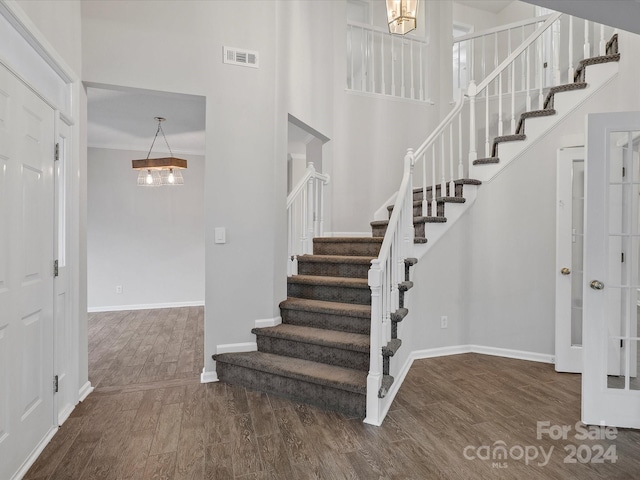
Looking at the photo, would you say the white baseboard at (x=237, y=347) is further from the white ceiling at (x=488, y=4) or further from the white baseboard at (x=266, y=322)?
the white ceiling at (x=488, y=4)

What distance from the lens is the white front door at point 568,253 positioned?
11.0 feet

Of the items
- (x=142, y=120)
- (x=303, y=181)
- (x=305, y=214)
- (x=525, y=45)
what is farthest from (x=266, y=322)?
(x=525, y=45)

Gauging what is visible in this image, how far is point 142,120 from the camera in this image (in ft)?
15.7

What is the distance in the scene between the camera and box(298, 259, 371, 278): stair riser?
11.9 feet

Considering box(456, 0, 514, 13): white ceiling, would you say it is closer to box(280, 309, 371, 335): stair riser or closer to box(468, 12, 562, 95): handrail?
box(468, 12, 562, 95): handrail

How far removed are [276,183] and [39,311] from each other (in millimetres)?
1935

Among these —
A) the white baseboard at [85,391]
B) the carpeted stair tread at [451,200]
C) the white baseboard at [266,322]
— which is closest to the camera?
the white baseboard at [85,391]

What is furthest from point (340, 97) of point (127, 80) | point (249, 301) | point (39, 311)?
point (39, 311)

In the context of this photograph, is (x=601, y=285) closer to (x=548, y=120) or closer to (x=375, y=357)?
(x=375, y=357)

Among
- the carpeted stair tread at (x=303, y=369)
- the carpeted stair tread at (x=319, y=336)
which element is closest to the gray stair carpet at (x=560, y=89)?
the carpeted stair tread at (x=319, y=336)

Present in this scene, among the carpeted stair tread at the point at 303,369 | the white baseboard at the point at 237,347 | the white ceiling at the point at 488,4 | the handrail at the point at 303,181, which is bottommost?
the carpeted stair tread at the point at 303,369

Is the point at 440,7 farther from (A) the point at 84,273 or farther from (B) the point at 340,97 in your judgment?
(A) the point at 84,273

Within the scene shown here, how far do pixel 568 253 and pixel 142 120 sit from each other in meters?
5.01

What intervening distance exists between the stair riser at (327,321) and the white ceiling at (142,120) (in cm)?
205
